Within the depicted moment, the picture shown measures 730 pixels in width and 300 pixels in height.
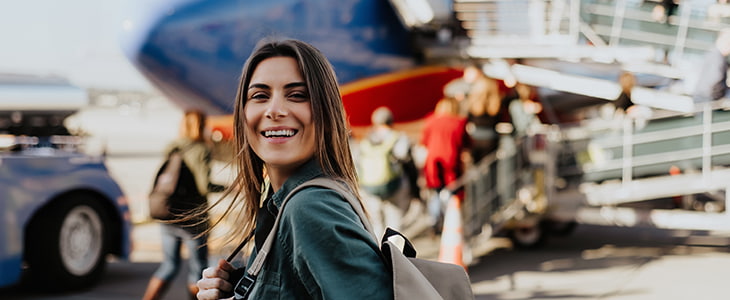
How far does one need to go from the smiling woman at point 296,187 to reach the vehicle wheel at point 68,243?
15.3 ft

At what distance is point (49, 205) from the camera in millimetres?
A: 5918

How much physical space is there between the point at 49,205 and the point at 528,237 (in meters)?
5.01

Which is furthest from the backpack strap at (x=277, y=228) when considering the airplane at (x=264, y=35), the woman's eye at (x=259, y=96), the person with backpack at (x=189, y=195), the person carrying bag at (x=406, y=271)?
the airplane at (x=264, y=35)

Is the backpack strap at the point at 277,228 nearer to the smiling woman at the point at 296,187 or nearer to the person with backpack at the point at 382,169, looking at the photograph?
the smiling woman at the point at 296,187

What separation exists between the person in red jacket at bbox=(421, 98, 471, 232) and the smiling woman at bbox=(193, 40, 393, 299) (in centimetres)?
494

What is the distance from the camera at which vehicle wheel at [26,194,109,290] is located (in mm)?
5785

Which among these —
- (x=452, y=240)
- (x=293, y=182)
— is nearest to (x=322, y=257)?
(x=293, y=182)

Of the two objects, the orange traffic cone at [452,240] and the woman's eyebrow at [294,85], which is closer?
the woman's eyebrow at [294,85]

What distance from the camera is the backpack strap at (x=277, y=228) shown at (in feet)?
4.05

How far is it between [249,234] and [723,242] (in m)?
8.37

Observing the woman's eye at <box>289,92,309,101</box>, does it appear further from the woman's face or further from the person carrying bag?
the person carrying bag

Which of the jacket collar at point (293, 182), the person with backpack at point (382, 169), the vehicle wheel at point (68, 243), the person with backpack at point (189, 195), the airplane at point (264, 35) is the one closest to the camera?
the jacket collar at point (293, 182)

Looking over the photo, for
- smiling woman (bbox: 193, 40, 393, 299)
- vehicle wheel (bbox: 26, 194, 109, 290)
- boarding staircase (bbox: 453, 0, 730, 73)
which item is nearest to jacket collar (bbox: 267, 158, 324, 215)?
smiling woman (bbox: 193, 40, 393, 299)

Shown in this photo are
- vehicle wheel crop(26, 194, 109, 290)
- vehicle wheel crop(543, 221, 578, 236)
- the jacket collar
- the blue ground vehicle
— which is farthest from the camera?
vehicle wheel crop(543, 221, 578, 236)
